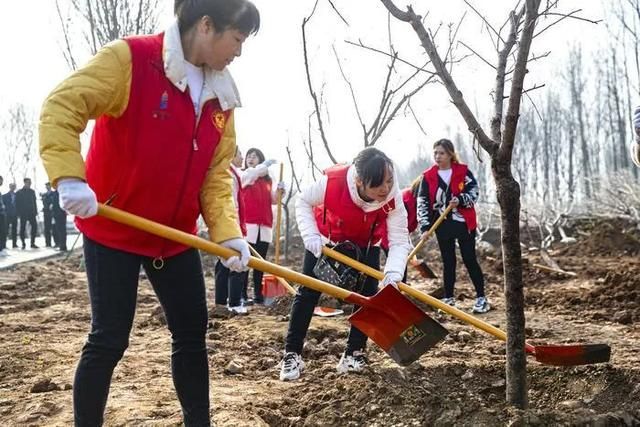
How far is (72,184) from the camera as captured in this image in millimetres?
1866

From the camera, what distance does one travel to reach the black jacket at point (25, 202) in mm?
15320

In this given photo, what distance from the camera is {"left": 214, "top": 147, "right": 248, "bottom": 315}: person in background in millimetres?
5875

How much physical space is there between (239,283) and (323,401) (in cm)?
→ 308

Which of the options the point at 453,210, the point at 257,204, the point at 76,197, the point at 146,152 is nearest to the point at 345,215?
the point at 146,152

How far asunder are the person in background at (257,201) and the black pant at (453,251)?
180 cm

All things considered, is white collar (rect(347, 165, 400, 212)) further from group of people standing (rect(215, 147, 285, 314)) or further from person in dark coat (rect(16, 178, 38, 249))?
person in dark coat (rect(16, 178, 38, 249))

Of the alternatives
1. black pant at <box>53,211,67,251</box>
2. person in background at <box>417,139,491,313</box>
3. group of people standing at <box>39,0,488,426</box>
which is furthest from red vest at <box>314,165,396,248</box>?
black pant at <box>53,211,67,251</box>

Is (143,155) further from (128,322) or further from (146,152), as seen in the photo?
(128,322)

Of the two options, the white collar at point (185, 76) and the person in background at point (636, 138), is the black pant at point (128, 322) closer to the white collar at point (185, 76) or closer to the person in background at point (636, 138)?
the white collar at point (185, 76)

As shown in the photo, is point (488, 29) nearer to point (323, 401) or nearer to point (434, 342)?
point (434, 342)

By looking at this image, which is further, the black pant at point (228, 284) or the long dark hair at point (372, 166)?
the black pant at point (228, 284)

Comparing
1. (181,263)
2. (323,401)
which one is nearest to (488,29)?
(181,263)

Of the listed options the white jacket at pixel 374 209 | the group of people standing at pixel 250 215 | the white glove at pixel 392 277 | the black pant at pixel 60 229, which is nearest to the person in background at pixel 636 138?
the white jacket at pixel 374 209

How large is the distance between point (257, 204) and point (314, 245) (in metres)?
2.77
